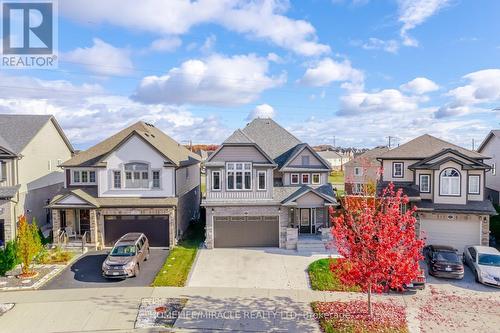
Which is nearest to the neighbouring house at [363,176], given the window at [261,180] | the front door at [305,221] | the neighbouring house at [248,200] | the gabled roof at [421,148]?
the gabled roof at [421,148]

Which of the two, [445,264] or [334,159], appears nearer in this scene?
[445,264]

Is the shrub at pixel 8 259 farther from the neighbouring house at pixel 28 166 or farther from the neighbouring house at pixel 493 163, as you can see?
the neighbouring house at pixel 493 163

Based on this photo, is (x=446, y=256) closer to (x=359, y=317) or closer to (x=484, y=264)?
(x=484, y=264)

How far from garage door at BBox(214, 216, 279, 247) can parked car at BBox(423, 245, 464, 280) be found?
8.76 m

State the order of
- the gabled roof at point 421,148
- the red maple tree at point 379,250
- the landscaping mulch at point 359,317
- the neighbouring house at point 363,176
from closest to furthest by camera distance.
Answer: the red maple tree at point 379,250 → the landscaping mulch at point 359,317 → the neighbouring house at point 363,176 → the gabled roof at point 421,148

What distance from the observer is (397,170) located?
2444cm

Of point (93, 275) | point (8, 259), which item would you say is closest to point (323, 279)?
point (93, 275)

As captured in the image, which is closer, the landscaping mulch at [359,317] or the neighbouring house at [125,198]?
the landscaping mulch at [359,317]

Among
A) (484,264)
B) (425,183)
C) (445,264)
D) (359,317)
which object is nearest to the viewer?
(359,317)

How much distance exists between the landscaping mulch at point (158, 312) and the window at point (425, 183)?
1673 cm

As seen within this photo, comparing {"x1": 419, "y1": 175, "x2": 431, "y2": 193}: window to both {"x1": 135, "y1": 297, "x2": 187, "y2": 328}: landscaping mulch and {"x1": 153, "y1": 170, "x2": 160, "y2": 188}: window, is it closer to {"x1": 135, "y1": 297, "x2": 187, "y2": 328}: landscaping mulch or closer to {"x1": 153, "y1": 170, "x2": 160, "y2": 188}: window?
{"x1": 135, "y1": 297, "x2": 187, "y2": 328}: landscaping mulch

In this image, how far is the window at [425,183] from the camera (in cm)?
2214

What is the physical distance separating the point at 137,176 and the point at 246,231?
7.90 meters

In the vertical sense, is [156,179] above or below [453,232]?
above
